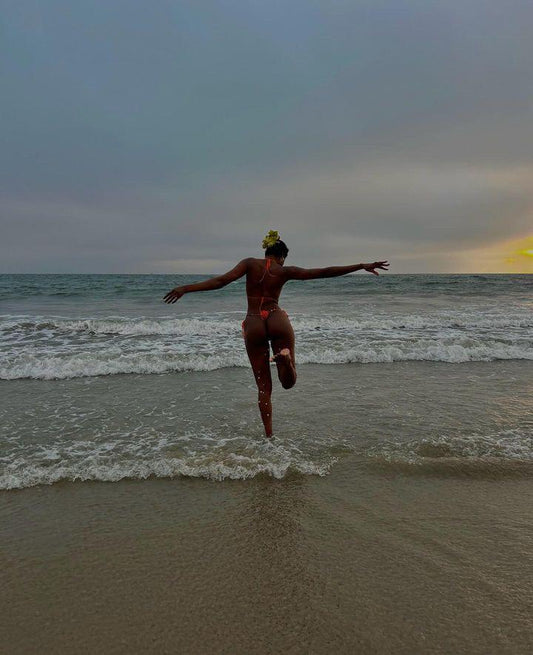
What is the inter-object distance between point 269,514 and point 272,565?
0.63m

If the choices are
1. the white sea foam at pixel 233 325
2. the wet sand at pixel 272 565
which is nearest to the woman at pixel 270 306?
the wet sand at pixel 272 565

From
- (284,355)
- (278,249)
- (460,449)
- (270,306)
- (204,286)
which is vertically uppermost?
(278,249)

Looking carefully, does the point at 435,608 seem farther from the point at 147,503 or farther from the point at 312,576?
the point at 147,503

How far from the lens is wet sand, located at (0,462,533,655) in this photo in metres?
2.24

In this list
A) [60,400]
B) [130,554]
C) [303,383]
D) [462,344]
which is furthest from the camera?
[462,344]

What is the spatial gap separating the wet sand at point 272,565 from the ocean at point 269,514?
0.01m

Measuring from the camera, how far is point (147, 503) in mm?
3623

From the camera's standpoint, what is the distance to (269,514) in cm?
344

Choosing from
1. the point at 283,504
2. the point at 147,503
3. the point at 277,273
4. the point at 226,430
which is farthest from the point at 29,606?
the point at 277,273

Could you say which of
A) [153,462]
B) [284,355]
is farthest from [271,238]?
[153,462]

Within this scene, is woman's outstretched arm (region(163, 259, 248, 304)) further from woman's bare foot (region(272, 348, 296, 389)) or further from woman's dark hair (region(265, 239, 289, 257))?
woman's bare foot (region(272, 348, 296, 389))

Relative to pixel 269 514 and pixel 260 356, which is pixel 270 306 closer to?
pixel 260 356

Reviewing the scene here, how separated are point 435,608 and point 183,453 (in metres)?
2.90

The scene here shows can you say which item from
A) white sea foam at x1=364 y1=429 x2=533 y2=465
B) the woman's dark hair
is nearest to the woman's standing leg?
the woman's dark hair
